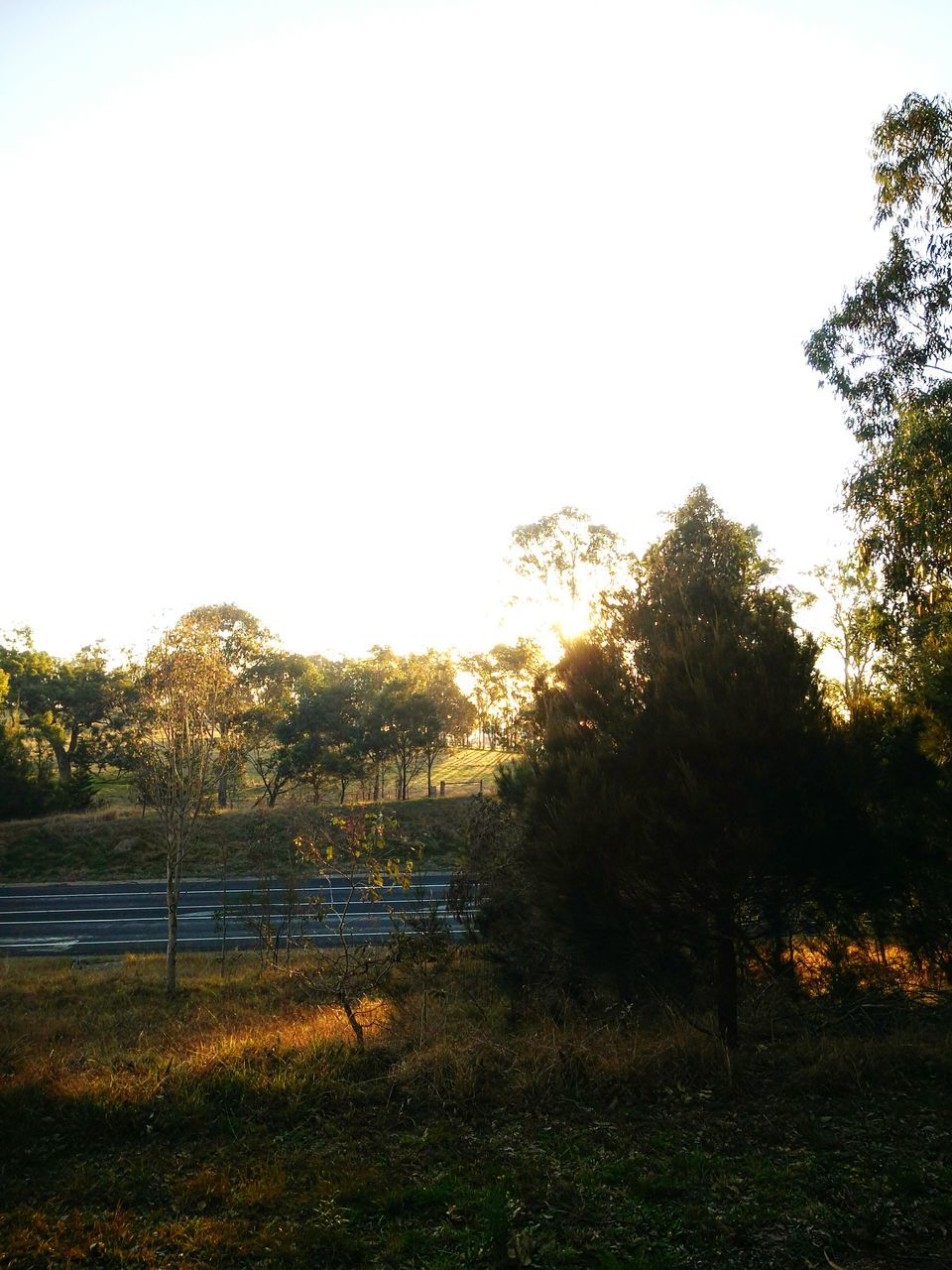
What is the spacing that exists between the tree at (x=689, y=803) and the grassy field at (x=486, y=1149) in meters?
1.02

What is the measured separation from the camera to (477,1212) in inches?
222

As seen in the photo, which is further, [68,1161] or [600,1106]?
[600,1106]

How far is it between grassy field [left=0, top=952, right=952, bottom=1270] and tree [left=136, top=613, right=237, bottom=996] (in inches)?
289

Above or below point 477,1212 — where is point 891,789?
above

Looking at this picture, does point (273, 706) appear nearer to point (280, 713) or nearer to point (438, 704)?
point (280, 713)

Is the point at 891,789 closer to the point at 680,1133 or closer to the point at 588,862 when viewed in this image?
the point at 588,862

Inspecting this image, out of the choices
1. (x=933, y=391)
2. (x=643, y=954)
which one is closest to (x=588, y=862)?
(x=643, y=954)

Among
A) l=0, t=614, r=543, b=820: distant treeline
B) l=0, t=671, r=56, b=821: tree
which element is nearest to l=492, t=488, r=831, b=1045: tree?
l=0, t=614, r=543, b=820: distant treeline

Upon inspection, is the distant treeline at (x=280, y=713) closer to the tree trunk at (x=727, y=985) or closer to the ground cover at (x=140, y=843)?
the ground cover at (x=140, y=843)

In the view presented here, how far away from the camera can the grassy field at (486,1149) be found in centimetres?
527

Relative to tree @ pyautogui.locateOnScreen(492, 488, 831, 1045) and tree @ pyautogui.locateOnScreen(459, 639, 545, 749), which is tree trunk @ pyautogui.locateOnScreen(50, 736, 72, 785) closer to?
tree @ pyautogui.locateOnScreen(459, 639, 545, 749)

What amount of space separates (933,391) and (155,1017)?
58.0ft

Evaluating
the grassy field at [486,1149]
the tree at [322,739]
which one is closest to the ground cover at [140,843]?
the tree at [322,739]

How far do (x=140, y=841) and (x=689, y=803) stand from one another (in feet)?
104
